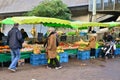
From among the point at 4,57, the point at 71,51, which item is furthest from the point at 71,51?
the point at 4,57

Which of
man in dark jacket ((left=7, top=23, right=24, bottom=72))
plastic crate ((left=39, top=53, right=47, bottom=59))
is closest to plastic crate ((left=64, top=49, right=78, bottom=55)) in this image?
plastic crate ((left=39, top=53, right=47, bottom=59))

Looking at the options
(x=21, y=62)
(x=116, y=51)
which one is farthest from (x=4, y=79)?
(x=116, y=51)

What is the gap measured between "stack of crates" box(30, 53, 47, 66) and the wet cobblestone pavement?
10.2 inches

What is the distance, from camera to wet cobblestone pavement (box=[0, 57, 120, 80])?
11516 millimetres

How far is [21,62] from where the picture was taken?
14094 millimetres

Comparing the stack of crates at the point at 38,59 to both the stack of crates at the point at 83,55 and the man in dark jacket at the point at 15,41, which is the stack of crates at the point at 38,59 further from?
the stack of crates at the point at 83,55

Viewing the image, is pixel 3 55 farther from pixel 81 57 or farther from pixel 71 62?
pixel 81 57

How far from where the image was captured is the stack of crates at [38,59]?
14.0 m

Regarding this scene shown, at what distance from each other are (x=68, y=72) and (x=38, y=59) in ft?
6.55

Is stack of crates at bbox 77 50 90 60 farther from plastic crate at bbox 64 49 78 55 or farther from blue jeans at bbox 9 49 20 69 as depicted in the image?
blue jeans at bbox 9 49 20 69

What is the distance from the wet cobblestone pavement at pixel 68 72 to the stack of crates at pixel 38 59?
26 cm

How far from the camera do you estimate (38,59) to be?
14.1m

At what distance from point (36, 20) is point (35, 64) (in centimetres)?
190

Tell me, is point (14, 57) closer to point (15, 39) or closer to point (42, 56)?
point (15, 39)
